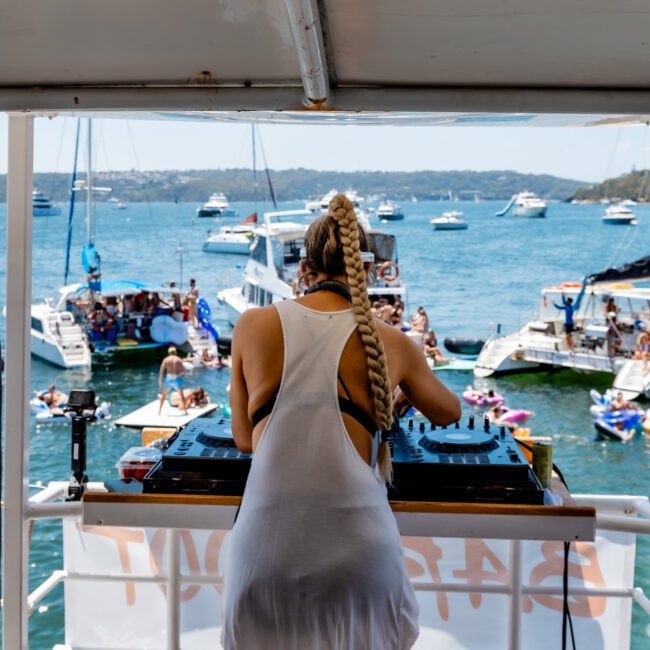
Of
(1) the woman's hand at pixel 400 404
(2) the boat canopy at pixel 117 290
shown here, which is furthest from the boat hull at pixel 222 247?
(1) the woman's hand at pixel 400 404

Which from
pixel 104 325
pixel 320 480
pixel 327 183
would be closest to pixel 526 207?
pixel 327 183

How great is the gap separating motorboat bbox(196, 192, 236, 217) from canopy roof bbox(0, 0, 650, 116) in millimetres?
48002

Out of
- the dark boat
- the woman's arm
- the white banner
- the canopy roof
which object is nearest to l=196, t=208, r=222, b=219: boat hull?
the dark boat

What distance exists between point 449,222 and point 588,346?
95.1 ft

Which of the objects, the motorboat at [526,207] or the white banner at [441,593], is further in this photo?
the motorboat at [526,207]

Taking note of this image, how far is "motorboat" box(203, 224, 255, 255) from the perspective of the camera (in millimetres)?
39906

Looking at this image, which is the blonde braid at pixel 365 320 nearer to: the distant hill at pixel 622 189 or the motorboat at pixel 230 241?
the motorboat at pixel 230 241

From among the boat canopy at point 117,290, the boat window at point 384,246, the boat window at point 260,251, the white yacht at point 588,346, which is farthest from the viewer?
the boat window at point 260,251

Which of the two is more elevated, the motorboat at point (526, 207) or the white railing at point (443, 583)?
the motorboat at point (526, 207)

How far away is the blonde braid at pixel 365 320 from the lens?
1.22 meters

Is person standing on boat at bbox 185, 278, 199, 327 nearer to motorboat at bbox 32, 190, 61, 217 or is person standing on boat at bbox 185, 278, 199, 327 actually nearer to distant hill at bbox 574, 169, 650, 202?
motorboat at bbox 32, 190, 61, 217

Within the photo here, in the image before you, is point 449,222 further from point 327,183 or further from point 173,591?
point 173,591

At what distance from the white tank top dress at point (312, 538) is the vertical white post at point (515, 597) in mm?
701

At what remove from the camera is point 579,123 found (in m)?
1.65
